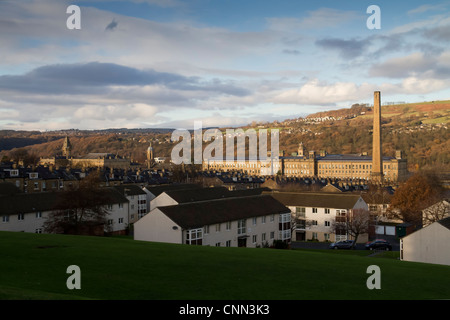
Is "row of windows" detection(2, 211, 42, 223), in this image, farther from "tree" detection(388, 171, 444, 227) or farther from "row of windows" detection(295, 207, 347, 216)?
"tree" detection(388, 171, 444, 227)

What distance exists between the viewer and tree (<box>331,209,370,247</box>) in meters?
56.8

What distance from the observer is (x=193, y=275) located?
62.6 feet

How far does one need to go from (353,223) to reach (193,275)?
4158cm

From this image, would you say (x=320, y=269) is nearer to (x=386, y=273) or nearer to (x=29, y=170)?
(x=386, y=273)

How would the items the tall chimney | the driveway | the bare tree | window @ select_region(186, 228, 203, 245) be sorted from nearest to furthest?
window @ select_region(186, 228, 203, 245), the driveway, the bare tree, the tall chimney

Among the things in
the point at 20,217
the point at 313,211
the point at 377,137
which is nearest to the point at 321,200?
the point at 313,211

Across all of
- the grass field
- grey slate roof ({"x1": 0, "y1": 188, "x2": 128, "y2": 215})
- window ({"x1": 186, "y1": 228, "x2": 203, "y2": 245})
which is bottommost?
window ({"x1": 186, "y1": 228, "x2": 203, "y2": 245})

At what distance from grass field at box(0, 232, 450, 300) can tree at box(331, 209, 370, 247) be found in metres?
32.0

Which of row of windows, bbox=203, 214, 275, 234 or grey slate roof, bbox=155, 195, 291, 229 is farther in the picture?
row of windows, bbox=203, 214, 275, 234

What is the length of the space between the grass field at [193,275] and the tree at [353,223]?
32.0m

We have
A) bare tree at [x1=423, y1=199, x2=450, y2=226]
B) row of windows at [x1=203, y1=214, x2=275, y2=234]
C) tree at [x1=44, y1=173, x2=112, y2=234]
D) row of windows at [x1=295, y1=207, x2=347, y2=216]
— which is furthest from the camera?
row of windows at [x1=295, y1=207, x2=347, y2=216]

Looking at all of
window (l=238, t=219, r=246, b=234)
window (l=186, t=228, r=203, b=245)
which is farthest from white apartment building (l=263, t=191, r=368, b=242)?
window (l=186, t=228, r=203, b=245)

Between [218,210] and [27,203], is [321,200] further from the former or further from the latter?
[27,203]
